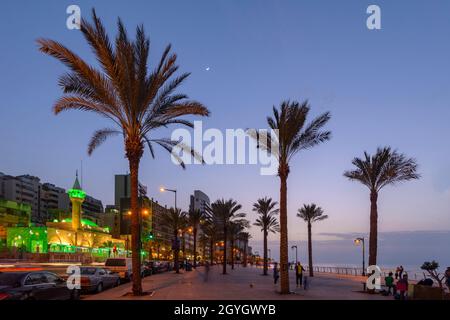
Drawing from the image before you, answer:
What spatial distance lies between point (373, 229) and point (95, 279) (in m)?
16.8

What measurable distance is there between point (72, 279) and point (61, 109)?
8093 mm

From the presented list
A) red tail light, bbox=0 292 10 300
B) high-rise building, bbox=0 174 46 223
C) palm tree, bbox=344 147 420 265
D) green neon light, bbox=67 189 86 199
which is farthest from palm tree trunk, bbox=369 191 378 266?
high-rise building, bbox=0 174 46 223

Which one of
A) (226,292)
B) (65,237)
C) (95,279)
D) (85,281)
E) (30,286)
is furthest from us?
(65,237)

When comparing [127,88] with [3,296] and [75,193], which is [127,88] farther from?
[75,193]

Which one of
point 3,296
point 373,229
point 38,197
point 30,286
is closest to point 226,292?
point 373,229

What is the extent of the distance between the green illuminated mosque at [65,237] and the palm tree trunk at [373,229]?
56.8 metres

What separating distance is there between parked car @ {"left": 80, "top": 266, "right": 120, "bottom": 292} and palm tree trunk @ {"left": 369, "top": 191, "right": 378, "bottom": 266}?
1584 cm

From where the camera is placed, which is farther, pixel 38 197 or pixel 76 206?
pixel 38 197

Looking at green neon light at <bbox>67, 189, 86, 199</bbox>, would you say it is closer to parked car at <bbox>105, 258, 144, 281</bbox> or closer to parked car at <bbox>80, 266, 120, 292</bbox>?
parked car at <bbox>105, 258, 144, 281</bbox>

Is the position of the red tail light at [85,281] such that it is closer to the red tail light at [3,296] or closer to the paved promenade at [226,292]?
the paved promenade at [226,292]

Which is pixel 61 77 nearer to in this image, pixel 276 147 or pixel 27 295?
pixel 27 295

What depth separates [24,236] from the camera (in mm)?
96188

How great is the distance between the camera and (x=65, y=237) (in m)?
110
